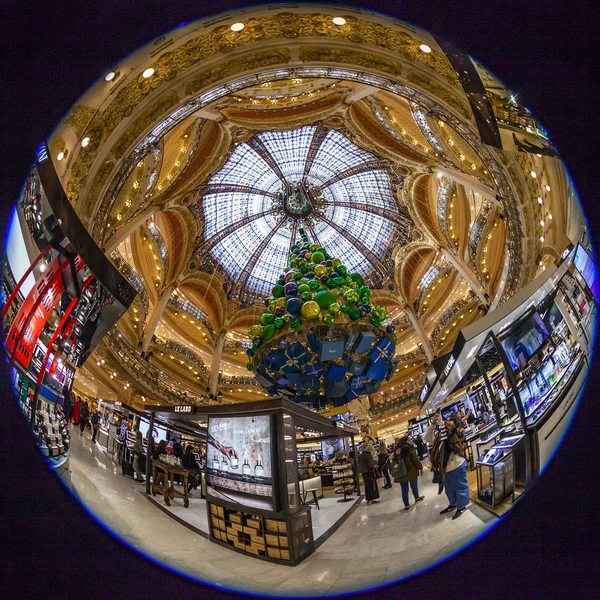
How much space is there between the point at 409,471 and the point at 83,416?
194cm

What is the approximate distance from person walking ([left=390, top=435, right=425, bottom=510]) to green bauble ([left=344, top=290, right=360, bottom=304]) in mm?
3310

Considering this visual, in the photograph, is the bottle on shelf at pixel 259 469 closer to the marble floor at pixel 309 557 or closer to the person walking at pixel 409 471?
the marble floor at pixel 309 557

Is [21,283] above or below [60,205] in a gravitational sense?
below

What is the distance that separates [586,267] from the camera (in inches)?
77.5

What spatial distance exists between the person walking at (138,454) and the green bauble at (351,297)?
152 inches

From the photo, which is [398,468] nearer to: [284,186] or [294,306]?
[294,306]

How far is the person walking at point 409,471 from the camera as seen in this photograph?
7.45ft

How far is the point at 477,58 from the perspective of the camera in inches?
84.2

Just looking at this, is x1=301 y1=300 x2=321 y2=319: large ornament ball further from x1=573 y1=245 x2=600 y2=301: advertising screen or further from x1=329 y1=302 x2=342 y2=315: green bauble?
x1=573 y1=245 x2=600 y2=301: advertising screen

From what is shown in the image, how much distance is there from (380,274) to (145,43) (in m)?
10.6

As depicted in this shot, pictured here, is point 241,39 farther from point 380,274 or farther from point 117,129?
point 380,274

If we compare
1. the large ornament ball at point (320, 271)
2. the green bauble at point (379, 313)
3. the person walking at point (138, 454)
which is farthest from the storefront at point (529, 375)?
the large ornament ball at point (320, 271)

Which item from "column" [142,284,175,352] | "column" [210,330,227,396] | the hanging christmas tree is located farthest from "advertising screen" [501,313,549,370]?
"column" [210,330,227,396]

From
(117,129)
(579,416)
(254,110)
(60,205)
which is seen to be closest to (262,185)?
(254,110)
